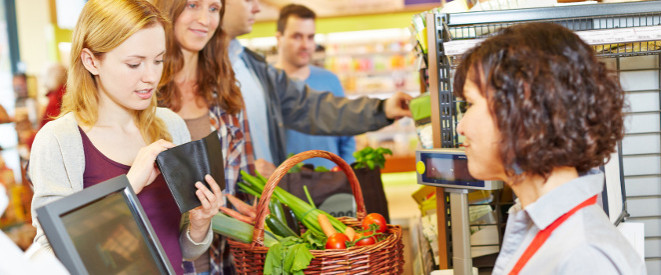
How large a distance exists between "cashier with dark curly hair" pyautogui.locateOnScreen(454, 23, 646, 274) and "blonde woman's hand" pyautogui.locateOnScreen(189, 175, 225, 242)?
0.80 metres

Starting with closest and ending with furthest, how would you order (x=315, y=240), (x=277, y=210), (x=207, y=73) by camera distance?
(x=315, y=240), (x=277, y=210), (x=207, y=73)

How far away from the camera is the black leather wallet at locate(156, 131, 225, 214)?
5.32ft

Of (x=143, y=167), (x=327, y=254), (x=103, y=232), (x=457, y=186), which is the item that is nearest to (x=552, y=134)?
(x=457, y=186)

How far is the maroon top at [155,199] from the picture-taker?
68.2 inches

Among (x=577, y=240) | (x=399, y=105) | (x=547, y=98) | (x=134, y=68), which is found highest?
(x=134, y=68)

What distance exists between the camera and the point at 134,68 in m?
1.72

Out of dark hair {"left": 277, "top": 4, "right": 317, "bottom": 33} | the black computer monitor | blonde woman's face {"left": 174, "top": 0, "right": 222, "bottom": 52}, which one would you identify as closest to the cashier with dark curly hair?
the black computer monitor

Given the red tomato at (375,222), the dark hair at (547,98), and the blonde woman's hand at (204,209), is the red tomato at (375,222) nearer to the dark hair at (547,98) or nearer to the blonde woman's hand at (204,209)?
the blonde woman's hand at (204,209)

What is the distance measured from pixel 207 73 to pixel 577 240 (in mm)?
1902

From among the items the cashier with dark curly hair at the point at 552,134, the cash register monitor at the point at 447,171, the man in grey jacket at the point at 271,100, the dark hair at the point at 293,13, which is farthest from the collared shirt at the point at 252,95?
the cashier with dark curly hair at the point at 552,134

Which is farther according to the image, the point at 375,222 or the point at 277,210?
the point at 277,210

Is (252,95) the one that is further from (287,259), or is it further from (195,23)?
(287,259)

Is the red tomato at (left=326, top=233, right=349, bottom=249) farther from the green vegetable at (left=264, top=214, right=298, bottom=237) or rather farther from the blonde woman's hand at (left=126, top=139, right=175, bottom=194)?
the blonde woman's hand at (left=126, top=139, right=175, bottom=194)

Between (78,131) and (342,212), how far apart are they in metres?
1.30
